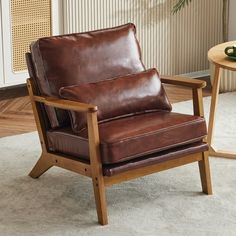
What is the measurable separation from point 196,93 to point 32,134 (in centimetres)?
136

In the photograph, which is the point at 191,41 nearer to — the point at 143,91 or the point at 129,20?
the point at 129,20

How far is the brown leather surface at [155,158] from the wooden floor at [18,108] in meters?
1.53

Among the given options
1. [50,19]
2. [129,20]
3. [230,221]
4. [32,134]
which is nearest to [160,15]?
[129,20]

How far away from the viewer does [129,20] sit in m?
6.02

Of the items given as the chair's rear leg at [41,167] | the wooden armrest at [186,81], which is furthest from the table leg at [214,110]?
the chair's rear leg at [41,167]

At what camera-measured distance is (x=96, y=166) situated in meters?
3.55

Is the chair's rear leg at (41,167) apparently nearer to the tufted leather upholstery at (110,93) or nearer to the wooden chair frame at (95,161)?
the wooden chair frame at (95,161)

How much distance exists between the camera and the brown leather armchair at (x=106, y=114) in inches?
141

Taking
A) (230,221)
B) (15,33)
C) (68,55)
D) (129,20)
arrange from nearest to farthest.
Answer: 1. (230,221)
2. (68,55)
3. (15,33)
4. (129,20)

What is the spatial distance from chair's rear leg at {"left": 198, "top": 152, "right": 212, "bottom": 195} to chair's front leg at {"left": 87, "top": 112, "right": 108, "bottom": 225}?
2.01 feet

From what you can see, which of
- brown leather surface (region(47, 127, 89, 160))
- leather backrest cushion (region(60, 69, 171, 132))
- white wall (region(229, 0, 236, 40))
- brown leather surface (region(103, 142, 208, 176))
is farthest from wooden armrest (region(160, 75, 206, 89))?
white wall (region(229, 0, 236, 40))

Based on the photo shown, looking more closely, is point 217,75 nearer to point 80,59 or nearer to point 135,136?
point 80,59

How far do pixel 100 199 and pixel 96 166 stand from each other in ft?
0.52

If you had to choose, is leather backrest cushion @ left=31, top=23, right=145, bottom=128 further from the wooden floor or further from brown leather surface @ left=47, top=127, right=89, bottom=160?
the wooden floor
